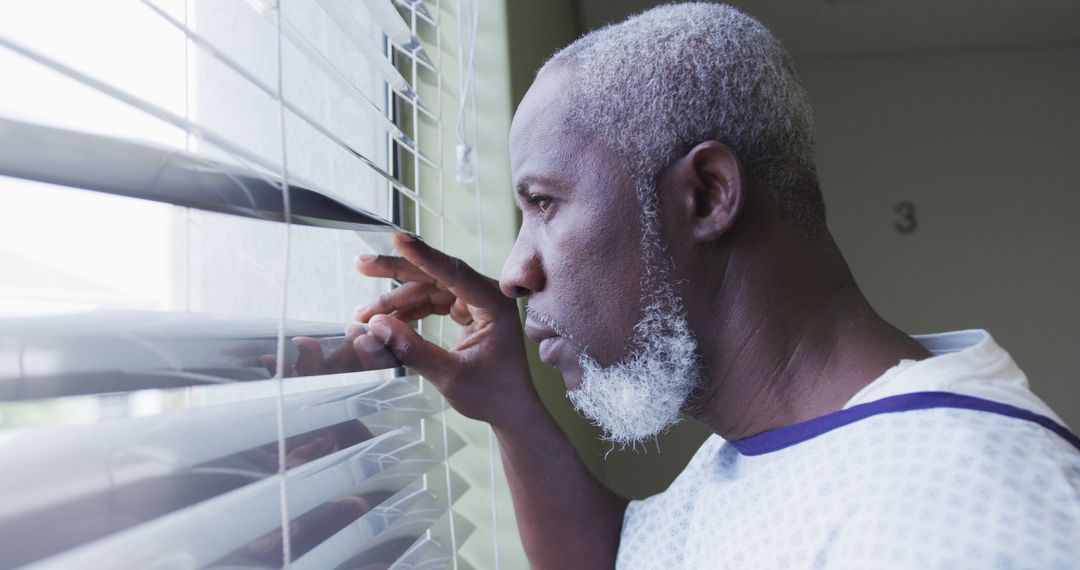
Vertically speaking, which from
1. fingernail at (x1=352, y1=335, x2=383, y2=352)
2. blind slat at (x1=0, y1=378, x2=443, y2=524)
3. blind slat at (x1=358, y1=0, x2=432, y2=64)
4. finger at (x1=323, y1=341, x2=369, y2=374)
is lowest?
blind slat at (x1=0, y1=378, x2=443, y2=524)

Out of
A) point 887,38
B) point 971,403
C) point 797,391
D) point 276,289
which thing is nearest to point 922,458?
point 971,403

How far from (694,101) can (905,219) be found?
2739mm

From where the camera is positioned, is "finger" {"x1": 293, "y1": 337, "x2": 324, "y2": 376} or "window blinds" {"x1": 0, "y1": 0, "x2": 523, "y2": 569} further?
"finger" {"x1": 293, "y1": 337, "x2": 324, "y2": 376}

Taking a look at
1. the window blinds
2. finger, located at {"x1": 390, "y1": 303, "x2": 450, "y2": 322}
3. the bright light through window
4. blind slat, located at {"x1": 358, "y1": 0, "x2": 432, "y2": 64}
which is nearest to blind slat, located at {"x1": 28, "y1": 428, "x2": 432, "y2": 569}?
the window blinds

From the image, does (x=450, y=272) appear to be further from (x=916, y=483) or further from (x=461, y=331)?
(x=916, y=483)

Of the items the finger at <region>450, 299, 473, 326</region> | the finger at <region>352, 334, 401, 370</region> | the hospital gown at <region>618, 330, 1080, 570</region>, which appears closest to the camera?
the hospital gown at <region>618, 330, 1080, 570</region>

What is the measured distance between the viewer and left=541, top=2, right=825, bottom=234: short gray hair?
0.86 metres

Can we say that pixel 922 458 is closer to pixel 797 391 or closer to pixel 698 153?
pixel 797 391

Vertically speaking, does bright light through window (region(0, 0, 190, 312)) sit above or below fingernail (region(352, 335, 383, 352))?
above

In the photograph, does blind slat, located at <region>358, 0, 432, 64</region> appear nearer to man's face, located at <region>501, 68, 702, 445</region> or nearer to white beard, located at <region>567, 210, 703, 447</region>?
man's face, located at <region>501, 68, 702, 445</region>

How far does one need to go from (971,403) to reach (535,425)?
501 millimetres

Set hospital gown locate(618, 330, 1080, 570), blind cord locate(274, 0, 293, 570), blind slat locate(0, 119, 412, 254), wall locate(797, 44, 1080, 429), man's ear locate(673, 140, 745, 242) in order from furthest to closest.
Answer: wall locate(797, 44, 1080, 429)
man's ear locate(673, 140, 745, 242)
hospital gown locate(618, 330, 1080, 570)
blind cord locate(274, 0, 293, 570)
blind slat locate(0, 119, 412, 254)

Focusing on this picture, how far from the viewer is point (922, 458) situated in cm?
64

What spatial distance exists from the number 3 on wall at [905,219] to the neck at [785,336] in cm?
262
